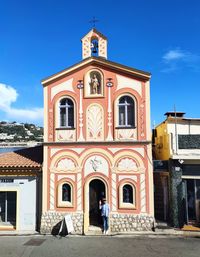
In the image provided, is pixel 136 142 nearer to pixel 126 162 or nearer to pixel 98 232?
pixel 126 162

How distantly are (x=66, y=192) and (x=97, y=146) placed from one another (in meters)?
3.12

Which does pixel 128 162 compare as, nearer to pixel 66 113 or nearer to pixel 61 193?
pixel 61 193

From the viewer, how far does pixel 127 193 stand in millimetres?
15211

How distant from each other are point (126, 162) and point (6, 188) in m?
6.99

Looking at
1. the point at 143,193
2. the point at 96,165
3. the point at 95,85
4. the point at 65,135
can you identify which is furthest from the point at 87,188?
the point at 95,85

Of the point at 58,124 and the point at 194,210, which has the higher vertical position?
the point at 58,124

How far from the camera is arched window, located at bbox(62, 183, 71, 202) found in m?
15.6

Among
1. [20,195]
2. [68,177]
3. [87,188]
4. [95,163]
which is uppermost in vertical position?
[95,163]

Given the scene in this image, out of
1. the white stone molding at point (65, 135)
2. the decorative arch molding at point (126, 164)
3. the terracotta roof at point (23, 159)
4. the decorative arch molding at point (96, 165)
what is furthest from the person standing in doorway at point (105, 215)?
the terracotta roof at point (23, 159)

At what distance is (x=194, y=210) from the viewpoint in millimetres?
15430

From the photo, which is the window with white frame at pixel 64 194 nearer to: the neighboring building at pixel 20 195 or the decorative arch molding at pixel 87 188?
the decorative arch molding at pixel 87 188

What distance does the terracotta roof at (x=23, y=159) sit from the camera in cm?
1563

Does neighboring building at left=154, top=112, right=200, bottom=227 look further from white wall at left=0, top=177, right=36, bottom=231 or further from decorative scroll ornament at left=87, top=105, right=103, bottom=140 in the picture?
white wall at left=0, top=177, right=36, bottom=231

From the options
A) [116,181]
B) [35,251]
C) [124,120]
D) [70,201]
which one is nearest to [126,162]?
[116,181]
